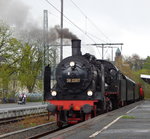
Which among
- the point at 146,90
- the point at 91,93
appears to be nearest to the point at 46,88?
the point at 91,93

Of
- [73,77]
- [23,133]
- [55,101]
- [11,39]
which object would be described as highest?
[11,39]

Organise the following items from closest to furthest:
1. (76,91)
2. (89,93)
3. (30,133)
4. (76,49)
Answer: (30,133) → (89,93) → (76,91) → (76,49)

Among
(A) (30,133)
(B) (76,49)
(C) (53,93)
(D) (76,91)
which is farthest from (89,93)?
(A) (30,133)

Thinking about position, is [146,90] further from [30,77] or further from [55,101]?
[55,101]

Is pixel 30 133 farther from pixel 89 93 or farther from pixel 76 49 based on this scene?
pixel 76 49

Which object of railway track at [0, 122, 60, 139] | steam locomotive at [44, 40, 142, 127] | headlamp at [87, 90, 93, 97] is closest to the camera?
railway track at [0, 122, 60, 139]

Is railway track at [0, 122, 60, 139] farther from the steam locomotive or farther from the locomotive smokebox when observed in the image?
the locomotive smokebox

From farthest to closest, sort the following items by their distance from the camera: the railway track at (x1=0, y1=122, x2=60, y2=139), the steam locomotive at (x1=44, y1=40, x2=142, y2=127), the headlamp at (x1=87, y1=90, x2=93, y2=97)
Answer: the headlamp at (x1=87, y1=90, x2=93, y2=97)
the steam locomotive at (x1=44, y1=40, x2=142, y2=127)
the railway track at (x1=0, y1=122, x2=60, y2=139)

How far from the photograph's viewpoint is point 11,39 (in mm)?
51219

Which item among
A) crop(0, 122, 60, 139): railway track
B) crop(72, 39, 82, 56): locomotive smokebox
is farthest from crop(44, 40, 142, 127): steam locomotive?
crop(0, 122, 60, 139): railway track

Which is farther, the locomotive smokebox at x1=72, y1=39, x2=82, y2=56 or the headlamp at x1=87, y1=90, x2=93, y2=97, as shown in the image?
the locomotive smokebox at x1=72, y1=39, x2=82, y2=56

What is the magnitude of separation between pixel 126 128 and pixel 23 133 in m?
4.47

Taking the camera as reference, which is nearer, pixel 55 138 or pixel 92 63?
pixel 55 138

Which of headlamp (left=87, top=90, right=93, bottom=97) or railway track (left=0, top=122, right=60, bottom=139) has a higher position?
headlamp (left=87, top=90, right=93, bottom=97)
